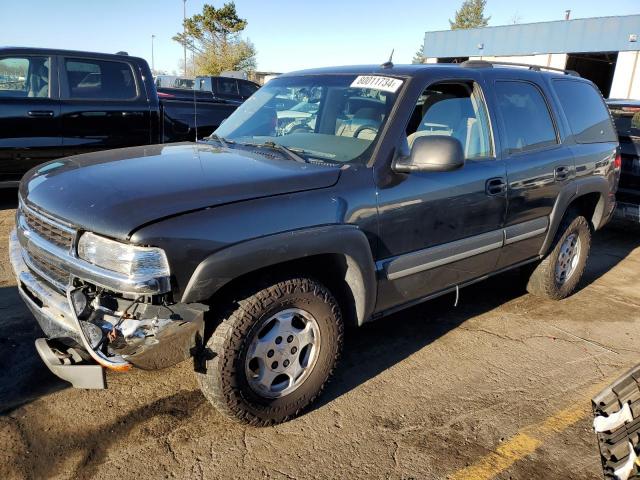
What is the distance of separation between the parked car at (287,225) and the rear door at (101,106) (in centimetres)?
348

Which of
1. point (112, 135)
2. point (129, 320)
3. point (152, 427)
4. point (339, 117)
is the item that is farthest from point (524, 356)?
point (112, 135)

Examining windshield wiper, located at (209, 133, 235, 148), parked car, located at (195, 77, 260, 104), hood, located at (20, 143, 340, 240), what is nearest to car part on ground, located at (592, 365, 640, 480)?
hood, located at (20, 143, 340, 240)

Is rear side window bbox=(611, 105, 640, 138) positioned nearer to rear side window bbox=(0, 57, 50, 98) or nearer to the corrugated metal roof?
rear side window bbox=(0, 57, 50, 98)

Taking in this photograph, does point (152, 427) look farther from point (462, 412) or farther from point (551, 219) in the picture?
point (551, 219)

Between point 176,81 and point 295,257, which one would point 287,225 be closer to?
point 295,257

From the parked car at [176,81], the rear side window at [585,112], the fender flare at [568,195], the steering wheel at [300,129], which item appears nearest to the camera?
the steering wheel at [300,129]

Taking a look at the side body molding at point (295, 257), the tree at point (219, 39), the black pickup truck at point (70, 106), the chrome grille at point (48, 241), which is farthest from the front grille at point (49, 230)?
the tree at point (219, 39)

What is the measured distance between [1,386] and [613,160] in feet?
17.0

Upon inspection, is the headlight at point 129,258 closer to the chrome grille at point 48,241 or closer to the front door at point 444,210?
the chrome grille at point 48,241

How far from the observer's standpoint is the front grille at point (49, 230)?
2.54 metres

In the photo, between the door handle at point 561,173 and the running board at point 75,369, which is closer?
the running board at point 75,369

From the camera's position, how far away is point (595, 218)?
4.99 metres

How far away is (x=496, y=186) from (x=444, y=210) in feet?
1.90

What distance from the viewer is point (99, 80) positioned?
684 cm
